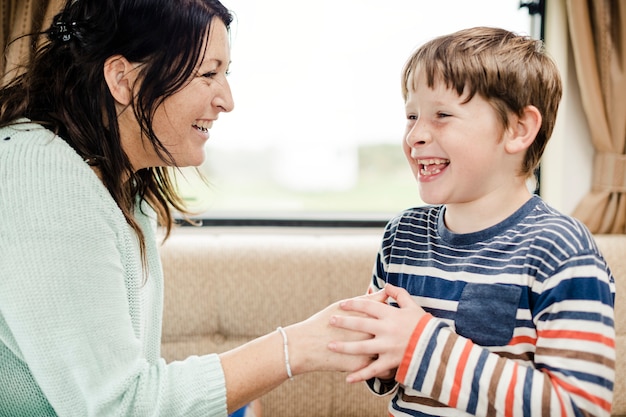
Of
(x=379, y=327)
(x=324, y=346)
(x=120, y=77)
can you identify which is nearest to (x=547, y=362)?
(x=379, y=327)

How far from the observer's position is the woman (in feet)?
3.17

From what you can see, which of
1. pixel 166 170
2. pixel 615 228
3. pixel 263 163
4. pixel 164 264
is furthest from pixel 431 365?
pixel 263 163

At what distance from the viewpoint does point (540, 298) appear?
0.95m

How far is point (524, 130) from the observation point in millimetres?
1083

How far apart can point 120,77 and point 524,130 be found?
2.68ft

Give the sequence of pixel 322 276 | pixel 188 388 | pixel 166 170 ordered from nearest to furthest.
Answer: pixel 188 388, pixel 166 170, pixel 322 276

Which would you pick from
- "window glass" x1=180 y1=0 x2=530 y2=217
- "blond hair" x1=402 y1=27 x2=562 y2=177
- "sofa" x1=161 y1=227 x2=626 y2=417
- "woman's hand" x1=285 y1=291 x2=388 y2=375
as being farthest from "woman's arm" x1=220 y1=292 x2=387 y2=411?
"window glass" x1=180 y1=0 x2=530 y2=217

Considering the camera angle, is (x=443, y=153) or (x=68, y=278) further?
(x=443, y=153)

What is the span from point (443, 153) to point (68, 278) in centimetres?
72

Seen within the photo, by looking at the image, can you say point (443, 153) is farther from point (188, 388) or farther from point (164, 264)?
point (164, 264)

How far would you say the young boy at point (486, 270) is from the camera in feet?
2.97

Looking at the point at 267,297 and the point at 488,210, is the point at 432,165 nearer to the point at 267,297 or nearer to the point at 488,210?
the point at 488,210

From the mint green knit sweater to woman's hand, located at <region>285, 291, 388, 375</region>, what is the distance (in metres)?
0.15

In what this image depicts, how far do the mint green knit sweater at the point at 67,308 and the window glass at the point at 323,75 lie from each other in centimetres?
138
